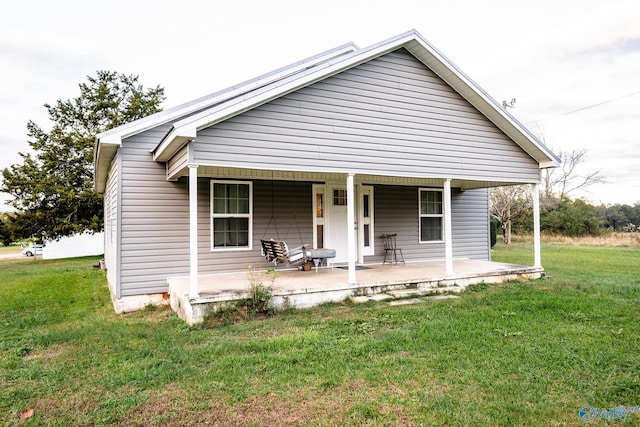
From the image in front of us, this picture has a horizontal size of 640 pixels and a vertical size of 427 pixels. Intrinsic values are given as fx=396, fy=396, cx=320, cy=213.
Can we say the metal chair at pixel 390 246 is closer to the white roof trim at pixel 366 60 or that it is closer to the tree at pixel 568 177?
the white roof trim at pixel 366 60

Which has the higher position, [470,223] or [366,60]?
[366,60]

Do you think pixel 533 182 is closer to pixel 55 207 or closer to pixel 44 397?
pixel 44 397

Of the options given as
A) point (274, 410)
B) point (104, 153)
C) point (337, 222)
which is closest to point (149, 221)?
point (104, 153)

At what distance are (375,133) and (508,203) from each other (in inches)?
720

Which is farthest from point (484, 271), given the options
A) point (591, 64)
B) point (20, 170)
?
point (20, 170)

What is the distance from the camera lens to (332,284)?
23.3ft

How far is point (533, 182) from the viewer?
30.5ft

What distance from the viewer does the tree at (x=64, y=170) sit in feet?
65.8

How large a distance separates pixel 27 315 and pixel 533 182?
10.7 meters

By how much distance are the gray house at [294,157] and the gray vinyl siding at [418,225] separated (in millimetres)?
549

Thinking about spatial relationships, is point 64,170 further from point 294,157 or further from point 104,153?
point 294,157

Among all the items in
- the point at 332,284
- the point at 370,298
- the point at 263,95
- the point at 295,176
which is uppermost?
the point at 263,95

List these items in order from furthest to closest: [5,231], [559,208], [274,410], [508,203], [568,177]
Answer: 1. [568,177]
2. [559,208]
3. [508,203]
4. [5,231]
5. [274,410]

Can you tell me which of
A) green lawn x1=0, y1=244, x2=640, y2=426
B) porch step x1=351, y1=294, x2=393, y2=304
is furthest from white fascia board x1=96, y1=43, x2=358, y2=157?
porch step x1=351, y1=294, x2=393, y2=304
